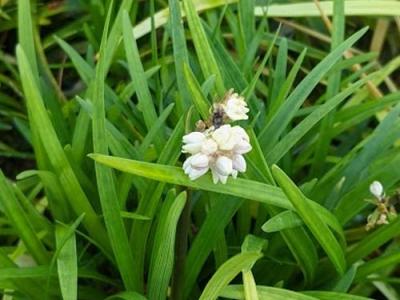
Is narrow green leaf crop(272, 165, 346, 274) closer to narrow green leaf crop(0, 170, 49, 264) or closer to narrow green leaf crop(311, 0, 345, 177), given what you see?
narrow green leaf crop(311, 0, 345, 177)

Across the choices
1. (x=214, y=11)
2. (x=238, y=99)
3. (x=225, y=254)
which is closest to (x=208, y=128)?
(x=238, y=99)

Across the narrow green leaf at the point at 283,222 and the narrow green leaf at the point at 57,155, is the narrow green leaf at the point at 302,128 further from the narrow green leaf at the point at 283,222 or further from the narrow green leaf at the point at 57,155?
the narrow green leaf at the point at 57,155

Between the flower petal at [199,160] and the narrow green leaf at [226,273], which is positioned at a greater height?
the flower petal at [199,160]

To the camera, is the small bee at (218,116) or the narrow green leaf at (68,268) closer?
the small bee at (218,116)

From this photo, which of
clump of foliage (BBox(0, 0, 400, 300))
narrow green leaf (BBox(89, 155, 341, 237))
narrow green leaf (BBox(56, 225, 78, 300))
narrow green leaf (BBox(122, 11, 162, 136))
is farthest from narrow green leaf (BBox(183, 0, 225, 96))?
narrow green leaf (BBox(56, 225, 78, 300))

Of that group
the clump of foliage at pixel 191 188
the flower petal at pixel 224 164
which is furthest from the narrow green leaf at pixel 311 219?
the flower petal at pixel 224 164

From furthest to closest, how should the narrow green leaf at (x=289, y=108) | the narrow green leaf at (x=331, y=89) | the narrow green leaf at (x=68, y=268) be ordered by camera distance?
the narrow green leaf at (x=331, y=89) < the narrow green leaf at (x=289, y=108) < the narrow green leaf at (x=68, y=268)
